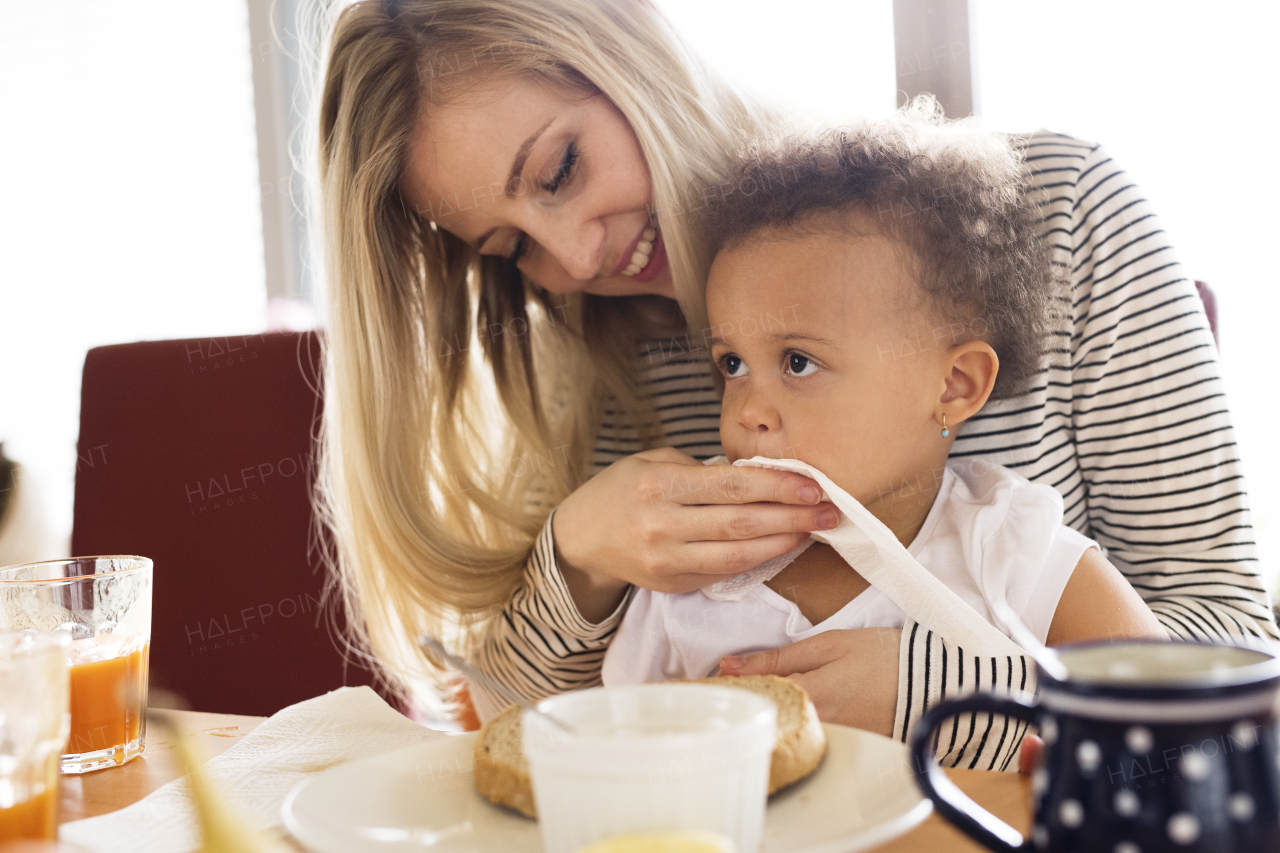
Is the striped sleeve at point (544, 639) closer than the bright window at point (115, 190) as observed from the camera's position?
Yes

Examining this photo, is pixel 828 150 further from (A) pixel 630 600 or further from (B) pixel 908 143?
(A) pixel 630 600

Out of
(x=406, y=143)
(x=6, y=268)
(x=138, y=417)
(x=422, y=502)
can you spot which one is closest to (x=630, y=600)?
(x=422, y=502)

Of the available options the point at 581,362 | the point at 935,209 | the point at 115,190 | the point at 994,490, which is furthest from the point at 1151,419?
the point at 115,190

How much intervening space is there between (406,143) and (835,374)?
75 centimetres

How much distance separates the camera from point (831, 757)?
660 mm

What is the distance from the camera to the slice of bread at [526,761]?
2.05ft

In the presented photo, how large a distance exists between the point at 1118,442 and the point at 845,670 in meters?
0.64

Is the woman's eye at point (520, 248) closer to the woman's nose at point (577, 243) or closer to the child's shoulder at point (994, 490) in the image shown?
the woman's nose at point (577, 243)

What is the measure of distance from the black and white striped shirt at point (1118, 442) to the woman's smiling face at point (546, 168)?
17.1 inches

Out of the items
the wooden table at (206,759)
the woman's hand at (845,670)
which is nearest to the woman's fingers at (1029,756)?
the wooden table at (206,759)

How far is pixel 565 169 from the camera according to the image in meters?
1.33

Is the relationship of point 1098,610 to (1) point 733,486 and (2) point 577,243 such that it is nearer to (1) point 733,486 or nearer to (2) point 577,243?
(1) point 733,486

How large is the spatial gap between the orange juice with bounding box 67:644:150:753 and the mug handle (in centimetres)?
77

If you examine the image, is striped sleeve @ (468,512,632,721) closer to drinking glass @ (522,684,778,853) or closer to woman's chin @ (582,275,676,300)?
woman's chin @ (582,275,676,300)
